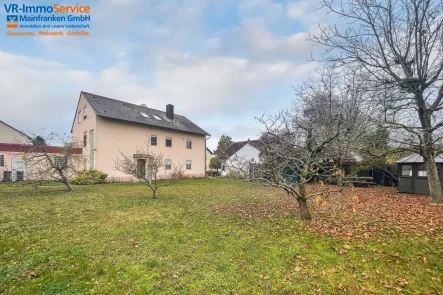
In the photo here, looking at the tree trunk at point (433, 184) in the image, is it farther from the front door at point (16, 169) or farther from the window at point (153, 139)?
the front door at point (16, 169)

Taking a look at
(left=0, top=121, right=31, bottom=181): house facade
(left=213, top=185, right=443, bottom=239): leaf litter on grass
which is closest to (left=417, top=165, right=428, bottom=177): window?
(left=213, top=185, right=443, bottom=239): leaf litter on grass

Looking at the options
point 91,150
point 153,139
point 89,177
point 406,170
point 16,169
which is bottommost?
point 89,177

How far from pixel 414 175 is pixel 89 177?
21922mm

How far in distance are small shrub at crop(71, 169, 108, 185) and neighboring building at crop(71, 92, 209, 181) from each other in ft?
2.54

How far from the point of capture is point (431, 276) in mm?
3203

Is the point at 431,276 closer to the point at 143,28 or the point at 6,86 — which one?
the point at 143,28

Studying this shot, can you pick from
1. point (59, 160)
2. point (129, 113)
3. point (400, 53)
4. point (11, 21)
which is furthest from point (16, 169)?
point (400, 53)

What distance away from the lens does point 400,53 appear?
8688 mm

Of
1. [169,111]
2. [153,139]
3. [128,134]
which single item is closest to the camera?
[128,134]

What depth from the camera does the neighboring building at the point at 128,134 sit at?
719 inches

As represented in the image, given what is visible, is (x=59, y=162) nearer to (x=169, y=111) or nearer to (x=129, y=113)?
(x=129, y=113)

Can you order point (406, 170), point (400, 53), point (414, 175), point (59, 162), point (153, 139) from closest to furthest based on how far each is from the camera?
point (400, 53)
point (59, 162)
point (414, 175)
point (406, 170)
point (153, 139)

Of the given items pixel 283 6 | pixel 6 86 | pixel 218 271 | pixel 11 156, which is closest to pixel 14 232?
pixel 218 271

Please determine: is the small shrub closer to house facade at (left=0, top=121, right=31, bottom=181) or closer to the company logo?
house facade at (left=0, top=121, right=31, bottom=181)
